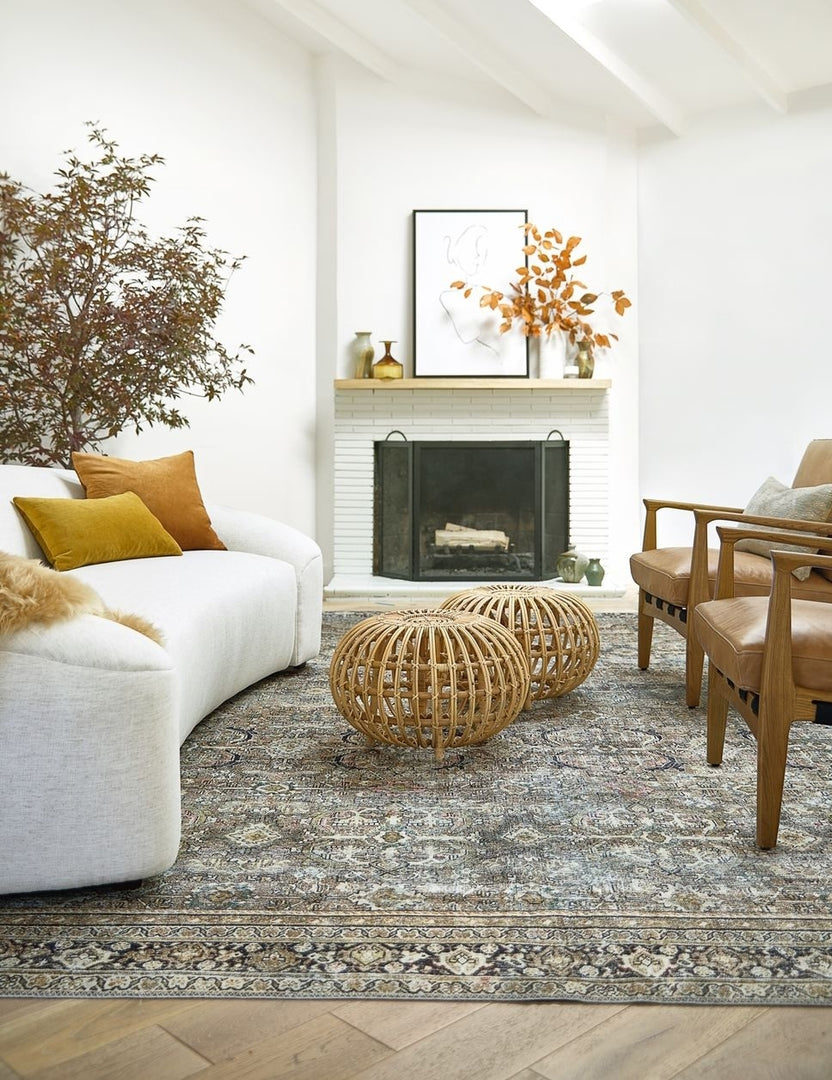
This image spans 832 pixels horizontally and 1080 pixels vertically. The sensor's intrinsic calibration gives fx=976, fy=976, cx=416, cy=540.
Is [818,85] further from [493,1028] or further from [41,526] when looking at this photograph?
[493,1028]

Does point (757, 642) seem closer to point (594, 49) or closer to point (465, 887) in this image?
point (465, 887)

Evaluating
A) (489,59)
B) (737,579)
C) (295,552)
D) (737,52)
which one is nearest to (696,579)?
(737,579)

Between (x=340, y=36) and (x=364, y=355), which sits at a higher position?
(x=340, y=36)

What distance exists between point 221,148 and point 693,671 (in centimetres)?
408

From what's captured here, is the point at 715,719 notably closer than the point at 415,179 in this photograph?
Yes

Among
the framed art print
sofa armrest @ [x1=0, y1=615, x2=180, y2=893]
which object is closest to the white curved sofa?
sofa armrest @ [x1=0, y1=615, x2=180, y2=893]

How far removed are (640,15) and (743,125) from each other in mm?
1252

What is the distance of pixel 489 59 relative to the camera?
5.55 meters

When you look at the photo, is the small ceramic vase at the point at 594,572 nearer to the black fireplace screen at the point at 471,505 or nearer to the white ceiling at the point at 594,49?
the black fireplace screen at the point at 471,505

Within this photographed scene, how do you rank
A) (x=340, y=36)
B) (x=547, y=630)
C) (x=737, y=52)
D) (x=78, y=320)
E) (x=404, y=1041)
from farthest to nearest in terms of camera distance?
1. (x=340, y=36)
2. (x=737, y=52)
3. (x=78, y=320)
4. (x=547, y=630)
5. (x=404, y=1041)

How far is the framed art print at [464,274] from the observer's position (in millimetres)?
6051

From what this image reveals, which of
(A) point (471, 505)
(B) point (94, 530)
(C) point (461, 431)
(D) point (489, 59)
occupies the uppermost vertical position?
(D) point (489, 59)

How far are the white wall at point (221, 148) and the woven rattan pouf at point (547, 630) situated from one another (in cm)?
248

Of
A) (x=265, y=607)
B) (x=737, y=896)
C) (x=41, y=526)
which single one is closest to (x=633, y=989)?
(x=737, y=896)
